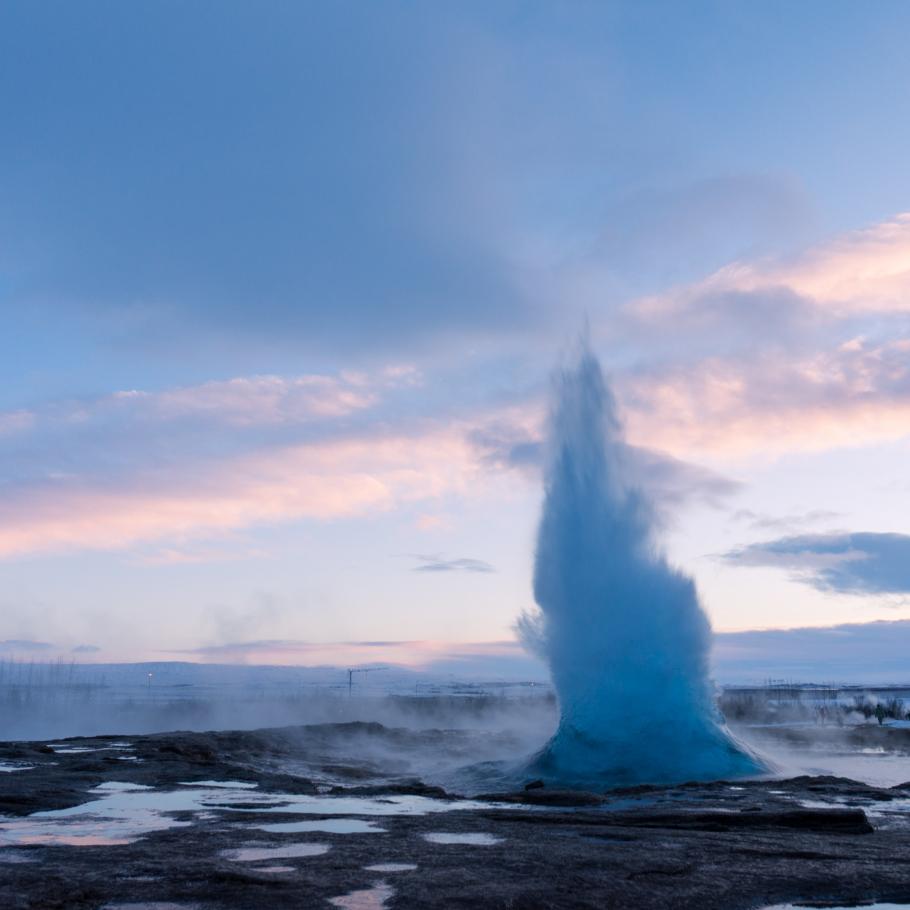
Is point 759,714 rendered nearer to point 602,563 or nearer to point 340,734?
point 340,734

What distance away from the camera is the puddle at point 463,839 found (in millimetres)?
12234

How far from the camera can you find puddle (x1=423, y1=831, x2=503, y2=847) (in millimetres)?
12234

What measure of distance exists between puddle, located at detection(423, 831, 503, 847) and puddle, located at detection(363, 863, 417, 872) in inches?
69.9

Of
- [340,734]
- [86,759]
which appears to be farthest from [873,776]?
[340,734]

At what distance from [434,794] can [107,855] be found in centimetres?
964

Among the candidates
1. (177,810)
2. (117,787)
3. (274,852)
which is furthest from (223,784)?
(274,852)

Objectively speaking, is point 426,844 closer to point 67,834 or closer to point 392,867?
point 392,867

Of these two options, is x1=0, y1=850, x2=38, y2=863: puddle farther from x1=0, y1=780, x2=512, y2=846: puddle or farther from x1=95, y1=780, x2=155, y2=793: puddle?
x1=95, y1=780, x2=155, y2=793: puddle

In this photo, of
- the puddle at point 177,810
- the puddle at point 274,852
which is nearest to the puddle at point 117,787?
the puddle at point 177,810

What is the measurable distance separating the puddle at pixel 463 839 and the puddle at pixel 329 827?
2.70 feet

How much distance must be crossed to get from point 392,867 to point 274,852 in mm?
1750

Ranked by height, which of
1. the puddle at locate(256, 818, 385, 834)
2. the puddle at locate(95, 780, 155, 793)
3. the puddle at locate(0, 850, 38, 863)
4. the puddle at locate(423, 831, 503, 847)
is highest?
the puddle at locate(0, 850, 38, 863)

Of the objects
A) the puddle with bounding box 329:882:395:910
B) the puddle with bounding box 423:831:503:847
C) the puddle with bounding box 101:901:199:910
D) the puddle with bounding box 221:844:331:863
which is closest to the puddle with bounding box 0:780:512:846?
the puddle with bounding box 423:831:503:847

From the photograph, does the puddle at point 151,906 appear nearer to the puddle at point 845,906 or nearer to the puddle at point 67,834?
the puddle at point 67,834
